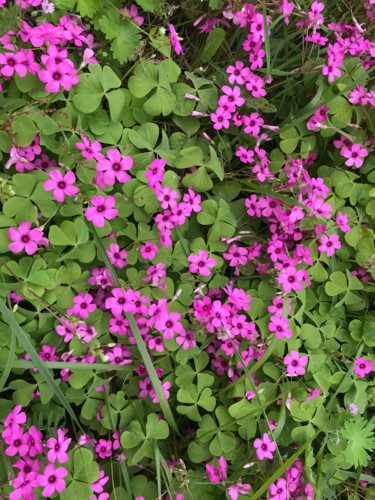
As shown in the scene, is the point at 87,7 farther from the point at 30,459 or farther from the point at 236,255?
the point at 30,459

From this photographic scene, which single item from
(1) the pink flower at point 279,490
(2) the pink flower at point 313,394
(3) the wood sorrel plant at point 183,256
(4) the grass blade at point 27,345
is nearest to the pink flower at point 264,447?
(3) the wood sorrel plant at point 183,256

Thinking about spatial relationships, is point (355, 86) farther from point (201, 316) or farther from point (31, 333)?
point (31, 333)

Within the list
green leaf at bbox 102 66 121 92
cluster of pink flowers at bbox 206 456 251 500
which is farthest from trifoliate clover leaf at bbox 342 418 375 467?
green leaf at bbox 102 66 121 92

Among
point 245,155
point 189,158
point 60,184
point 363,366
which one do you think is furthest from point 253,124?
point 363,366

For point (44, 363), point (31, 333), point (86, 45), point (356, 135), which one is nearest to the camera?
point (44, 363)

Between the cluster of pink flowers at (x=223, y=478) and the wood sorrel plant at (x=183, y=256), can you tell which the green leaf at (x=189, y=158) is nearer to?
the wood sorrel plant at (x=183, y=256)

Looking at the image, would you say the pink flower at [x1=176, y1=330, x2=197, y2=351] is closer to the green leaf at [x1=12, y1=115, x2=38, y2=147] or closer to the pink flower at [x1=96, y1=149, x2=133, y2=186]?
the pink flower at [x1=96, y1=149, x2=133, y2=186]

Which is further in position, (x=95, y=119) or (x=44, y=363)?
(x=95, y=119)

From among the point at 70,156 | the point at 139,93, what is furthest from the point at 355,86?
the point at 70,156
